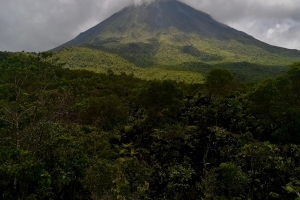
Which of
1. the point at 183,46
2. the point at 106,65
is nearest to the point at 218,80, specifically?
the point at 106,65

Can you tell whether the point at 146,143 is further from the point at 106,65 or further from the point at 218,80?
the point at 106,65

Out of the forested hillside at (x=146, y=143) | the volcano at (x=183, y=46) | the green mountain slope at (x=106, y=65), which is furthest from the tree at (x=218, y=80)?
the volcano at (x=183, y=46)

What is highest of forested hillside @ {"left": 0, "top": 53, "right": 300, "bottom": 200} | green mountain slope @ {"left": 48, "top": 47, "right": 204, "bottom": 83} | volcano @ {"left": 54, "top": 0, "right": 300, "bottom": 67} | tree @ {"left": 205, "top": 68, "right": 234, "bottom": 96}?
volcano @ {"left": 54, "top": 0, "right": 300, "bottom": 67}

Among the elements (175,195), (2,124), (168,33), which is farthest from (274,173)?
(168,33)

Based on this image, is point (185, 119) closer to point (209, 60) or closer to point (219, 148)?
point (219, 148)

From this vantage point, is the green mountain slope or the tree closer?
the tree

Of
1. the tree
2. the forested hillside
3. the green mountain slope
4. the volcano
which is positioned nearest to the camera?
the forested hillside

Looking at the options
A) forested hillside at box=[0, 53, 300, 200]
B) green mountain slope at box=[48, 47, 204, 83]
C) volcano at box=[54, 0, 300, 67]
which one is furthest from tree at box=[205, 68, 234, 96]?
volcano at box=[54, 0, 300, 67]

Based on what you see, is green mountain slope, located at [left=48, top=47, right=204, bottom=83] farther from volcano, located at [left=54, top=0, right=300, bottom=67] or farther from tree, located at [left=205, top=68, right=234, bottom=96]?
tree, located at [left=205, top=68, right=234, bottom=96]
